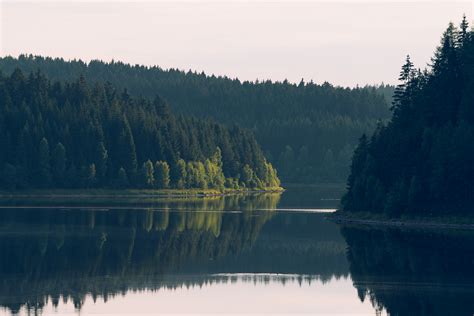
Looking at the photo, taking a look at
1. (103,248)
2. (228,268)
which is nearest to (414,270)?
(228,268)

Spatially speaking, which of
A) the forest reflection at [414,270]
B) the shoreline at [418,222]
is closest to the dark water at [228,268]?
the forest reflection at [414,270]

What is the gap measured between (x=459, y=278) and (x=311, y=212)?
97.9m

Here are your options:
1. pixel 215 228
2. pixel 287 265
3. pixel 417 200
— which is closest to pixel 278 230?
pixel 215 228

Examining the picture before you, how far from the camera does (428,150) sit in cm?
14738

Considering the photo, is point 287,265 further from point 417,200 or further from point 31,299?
point 417,200

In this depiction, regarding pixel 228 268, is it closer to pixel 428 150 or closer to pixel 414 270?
pixel 414 270

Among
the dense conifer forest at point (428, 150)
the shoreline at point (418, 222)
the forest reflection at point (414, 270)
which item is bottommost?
the forest reflection at point (414, 270)

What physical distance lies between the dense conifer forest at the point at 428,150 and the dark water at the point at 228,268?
8.94m

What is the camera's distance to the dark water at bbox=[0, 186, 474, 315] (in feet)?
239

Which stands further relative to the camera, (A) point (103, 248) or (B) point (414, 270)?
(A) point (103, 248)

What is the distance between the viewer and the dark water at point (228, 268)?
72.8 metres

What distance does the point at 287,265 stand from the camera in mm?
98062

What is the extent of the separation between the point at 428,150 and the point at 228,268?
59659 mm

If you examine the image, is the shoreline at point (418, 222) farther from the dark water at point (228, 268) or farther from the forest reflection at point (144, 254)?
the dark water at point (228, 268)
